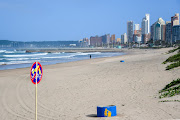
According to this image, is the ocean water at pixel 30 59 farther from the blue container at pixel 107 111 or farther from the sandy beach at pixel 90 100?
the blue container at pixel 107 111

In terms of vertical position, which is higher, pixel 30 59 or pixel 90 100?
pixel 90 100

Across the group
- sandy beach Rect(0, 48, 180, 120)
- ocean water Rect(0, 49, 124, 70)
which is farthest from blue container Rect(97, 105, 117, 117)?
ocean water Rect(0, 49, 124, 70)

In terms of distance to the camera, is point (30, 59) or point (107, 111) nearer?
point (107, 111)

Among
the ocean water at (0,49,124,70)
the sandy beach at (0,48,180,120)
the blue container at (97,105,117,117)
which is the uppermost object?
the blue container at (97,105,117,117)

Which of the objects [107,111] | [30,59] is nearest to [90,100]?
[107,111]

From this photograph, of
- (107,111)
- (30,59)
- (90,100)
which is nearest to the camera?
(107,111)

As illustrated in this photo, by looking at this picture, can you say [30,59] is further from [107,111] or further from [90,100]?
[107,111]

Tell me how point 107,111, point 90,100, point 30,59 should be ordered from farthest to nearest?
1. point 30,59
2. point 90,100
3. point 107,111

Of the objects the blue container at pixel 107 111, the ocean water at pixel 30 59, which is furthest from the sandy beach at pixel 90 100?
the ocean water at pixel 30 59

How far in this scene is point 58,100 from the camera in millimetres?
11492

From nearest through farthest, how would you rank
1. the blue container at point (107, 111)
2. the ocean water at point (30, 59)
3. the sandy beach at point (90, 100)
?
1. the blue container at point (107, 111)
2. the sandy beach at point (90, 100)
3. the ocean water at point (30, 59)

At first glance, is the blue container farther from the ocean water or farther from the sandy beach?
the ocean water

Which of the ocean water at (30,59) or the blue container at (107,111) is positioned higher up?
the blue container at (107,111)

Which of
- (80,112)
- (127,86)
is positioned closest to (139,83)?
(127,86)
